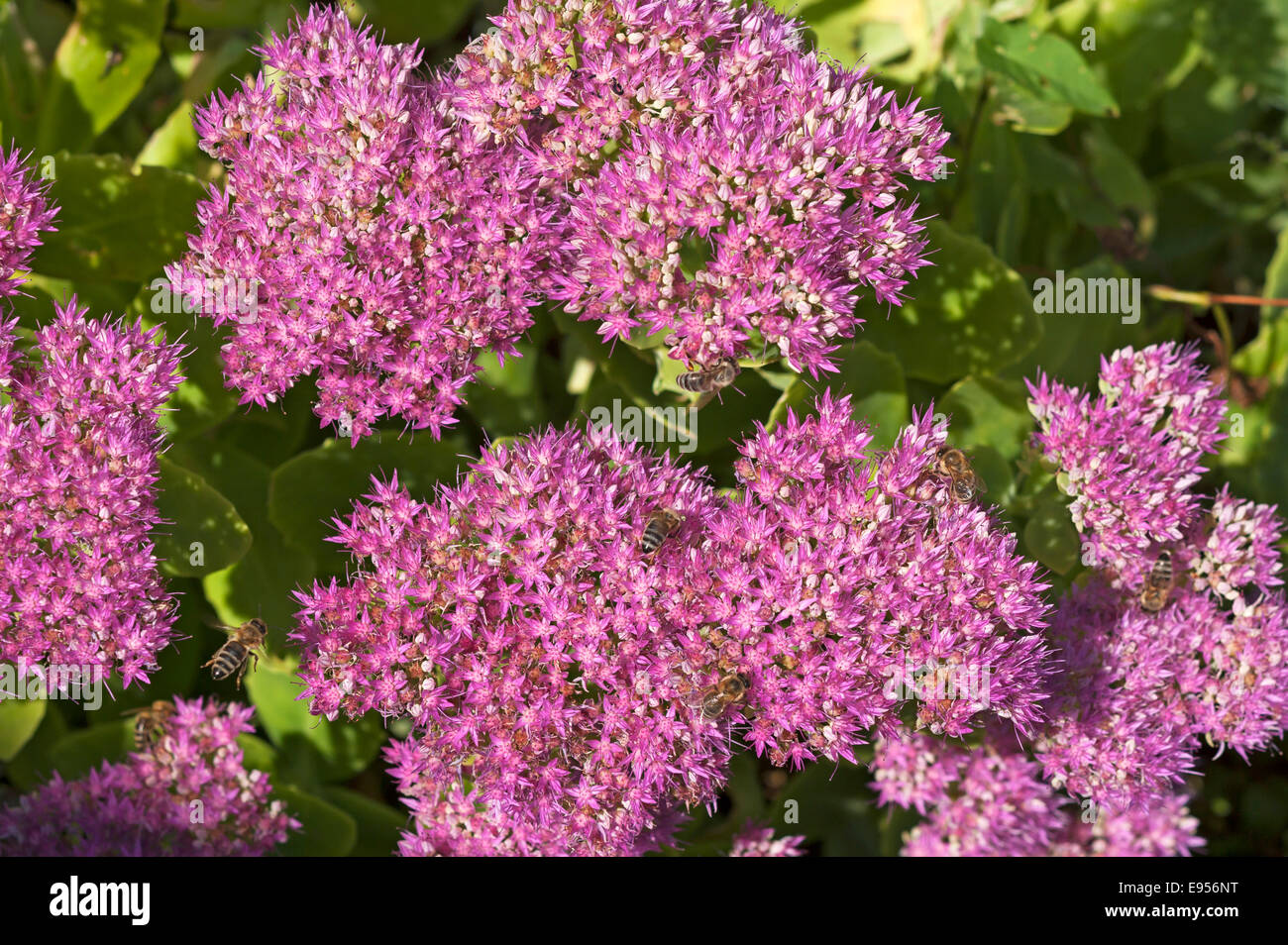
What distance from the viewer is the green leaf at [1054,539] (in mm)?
1940

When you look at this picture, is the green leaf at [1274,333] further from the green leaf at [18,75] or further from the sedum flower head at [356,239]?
the green leaf at [18,75]

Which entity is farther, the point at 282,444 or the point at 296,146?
the point at 282,444

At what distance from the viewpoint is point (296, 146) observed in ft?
5.58

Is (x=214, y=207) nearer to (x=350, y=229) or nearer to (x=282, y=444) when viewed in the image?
(x=350, y=229)

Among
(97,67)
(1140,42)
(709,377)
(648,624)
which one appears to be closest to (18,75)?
(97,67)

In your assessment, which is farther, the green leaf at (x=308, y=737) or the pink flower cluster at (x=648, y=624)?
the green leaf at (x=308, y=737)

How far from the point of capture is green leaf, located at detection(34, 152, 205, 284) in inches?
76.2

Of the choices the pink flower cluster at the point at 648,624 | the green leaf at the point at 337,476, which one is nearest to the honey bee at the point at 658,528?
the pink flower cluster at the point at 648,624

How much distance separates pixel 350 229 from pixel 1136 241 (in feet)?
5.93

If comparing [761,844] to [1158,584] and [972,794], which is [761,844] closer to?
[972,794]

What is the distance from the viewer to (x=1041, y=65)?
209 centimetres

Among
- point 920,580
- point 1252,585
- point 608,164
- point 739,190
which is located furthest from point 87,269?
point 1252,585

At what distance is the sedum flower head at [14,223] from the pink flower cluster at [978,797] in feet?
5.78

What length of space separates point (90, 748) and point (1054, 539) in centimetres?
200
